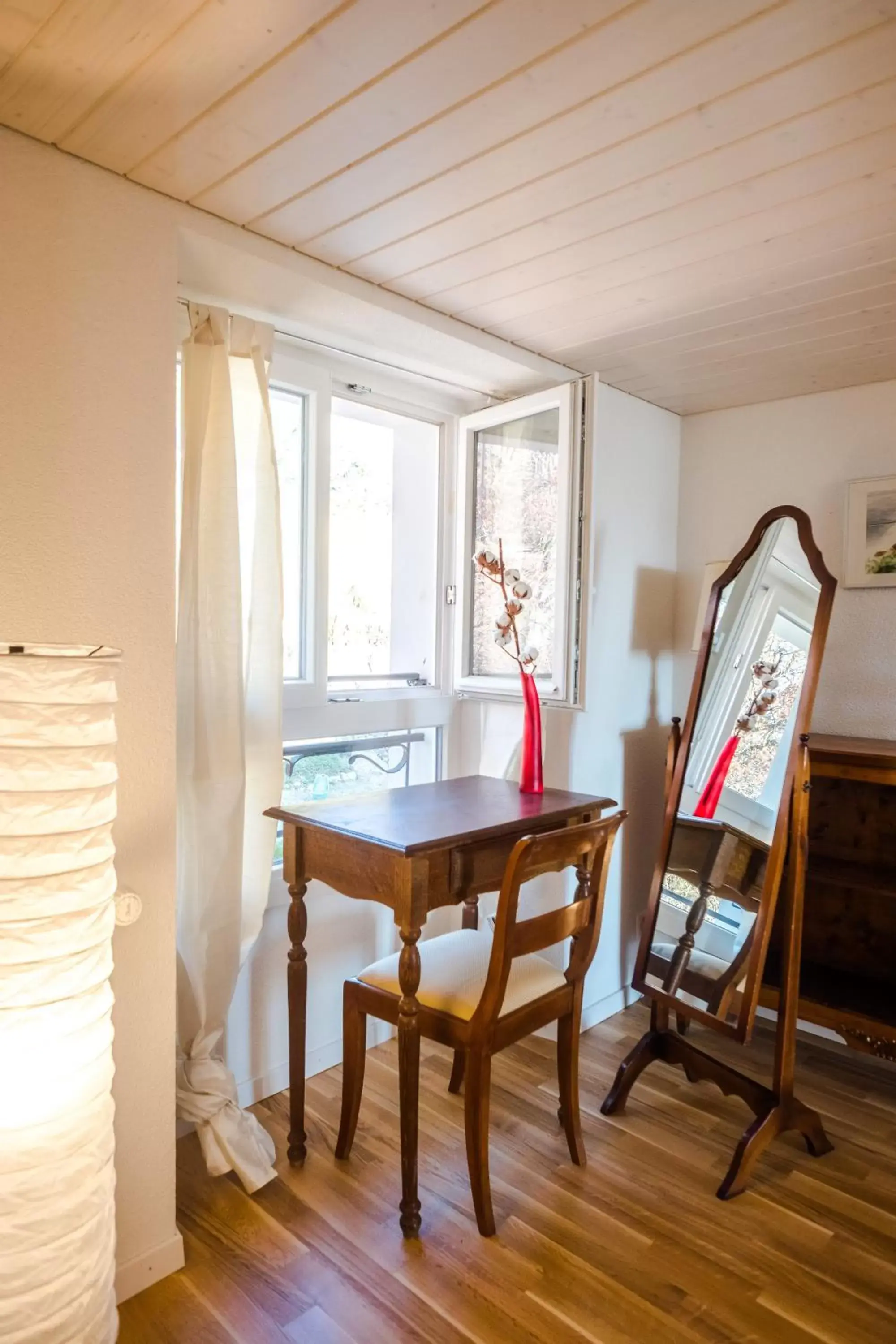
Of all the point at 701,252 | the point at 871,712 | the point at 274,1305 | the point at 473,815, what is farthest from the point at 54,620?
the point at 871,712

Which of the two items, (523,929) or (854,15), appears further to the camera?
(523,929)

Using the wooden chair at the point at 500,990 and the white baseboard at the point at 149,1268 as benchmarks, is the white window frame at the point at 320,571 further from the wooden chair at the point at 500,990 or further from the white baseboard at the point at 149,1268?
the white baseboard at the point at 149,1268

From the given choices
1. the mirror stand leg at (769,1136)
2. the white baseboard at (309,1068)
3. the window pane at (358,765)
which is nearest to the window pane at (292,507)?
the window pane at (358,765)

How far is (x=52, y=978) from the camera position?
1.18m

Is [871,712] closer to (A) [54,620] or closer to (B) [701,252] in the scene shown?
(B) [701,252]

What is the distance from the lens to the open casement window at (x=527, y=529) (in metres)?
2.41

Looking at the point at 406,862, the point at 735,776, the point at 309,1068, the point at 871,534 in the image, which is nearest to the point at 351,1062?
the point at 309,1068

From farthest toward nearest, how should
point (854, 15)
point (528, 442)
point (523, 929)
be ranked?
point (528, 442)
point (523, 929)
point (854, 15)

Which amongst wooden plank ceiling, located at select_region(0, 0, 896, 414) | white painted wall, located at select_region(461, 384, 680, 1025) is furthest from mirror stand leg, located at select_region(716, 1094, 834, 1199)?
wooden plank ceiling, located at select_region(0, 0, 896, 414)

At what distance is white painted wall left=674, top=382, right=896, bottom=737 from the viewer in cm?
262

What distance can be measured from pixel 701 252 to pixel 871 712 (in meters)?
1.58

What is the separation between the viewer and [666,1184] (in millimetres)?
1989

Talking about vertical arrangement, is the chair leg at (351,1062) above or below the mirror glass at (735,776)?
below

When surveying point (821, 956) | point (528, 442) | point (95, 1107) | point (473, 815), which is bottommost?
point (821, 956)
